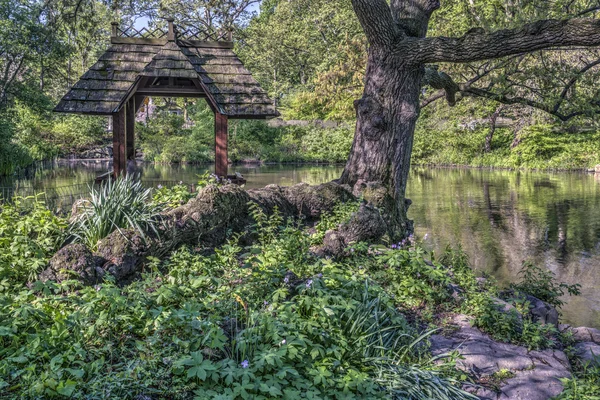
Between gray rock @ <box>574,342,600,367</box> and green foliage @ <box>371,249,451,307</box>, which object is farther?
green foliage @ <box>371,249,451,307</box>

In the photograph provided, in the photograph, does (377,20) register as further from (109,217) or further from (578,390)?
(578,390)

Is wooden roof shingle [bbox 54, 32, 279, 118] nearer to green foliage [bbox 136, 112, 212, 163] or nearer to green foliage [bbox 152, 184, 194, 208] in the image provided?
green foliage [bbox 152, 184, 194, 208]

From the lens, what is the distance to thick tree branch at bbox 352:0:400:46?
6.21m

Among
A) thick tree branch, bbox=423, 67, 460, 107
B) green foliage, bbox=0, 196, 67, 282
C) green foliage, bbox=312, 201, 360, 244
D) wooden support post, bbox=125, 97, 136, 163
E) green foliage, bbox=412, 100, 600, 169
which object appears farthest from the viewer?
green foliage, bbox=412, 100, 600, 169

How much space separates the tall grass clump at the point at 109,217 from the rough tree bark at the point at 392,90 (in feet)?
10.3

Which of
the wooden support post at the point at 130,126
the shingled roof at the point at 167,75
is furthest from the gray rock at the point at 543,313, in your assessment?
the wooden support post at the point at 130,126

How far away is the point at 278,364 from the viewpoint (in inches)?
96.7

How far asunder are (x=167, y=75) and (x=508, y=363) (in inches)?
248

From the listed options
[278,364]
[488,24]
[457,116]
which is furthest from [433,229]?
[457,116]

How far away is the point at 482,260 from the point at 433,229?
254 centimetres

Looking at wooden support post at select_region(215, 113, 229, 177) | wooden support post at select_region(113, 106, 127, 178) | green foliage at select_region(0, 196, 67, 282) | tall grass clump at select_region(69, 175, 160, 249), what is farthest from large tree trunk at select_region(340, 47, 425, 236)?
green foliage at select_region(0, 196, 67, 282)

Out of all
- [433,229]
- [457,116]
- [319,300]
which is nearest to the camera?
[319,300]

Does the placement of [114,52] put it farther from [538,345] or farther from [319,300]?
[538,345]

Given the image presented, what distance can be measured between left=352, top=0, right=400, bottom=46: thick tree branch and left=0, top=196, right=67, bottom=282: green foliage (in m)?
4.41
